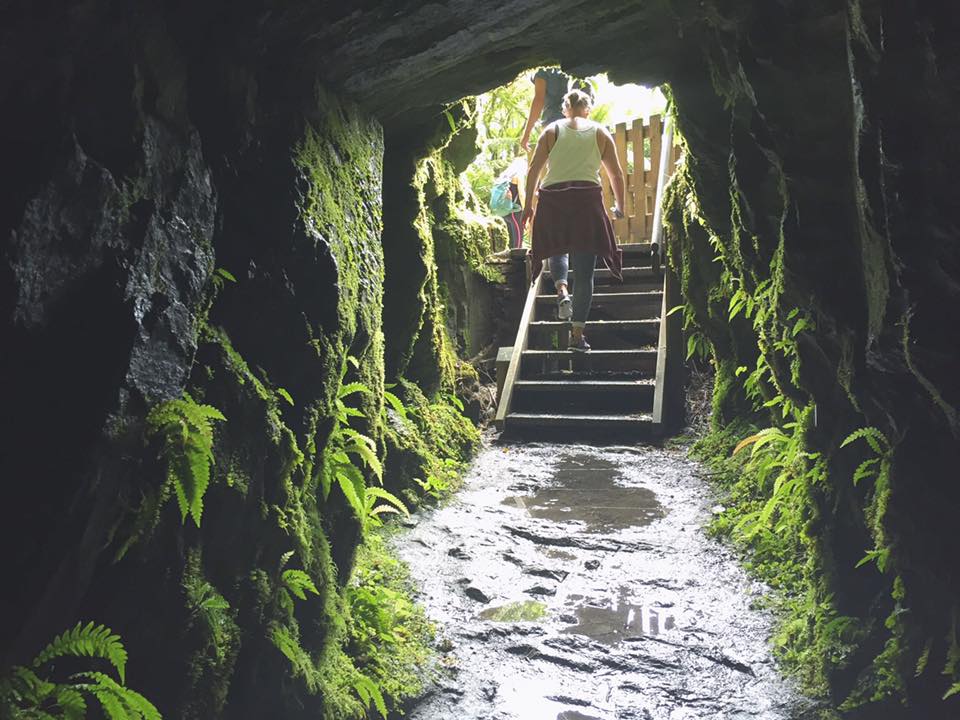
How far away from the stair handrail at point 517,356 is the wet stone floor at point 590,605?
1800 millimetres

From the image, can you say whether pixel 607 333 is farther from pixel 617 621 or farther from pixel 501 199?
pixel 617 621

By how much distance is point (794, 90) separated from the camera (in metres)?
3.41

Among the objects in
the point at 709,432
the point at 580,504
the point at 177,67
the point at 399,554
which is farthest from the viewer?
the point at 709,432

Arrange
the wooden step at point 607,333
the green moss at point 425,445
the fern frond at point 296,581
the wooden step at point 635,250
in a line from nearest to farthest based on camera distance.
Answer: the fern frond at point 296,581 → the green moss at point 425,445 → the wooden step at point 607,333 → the wooden step at point 635,250

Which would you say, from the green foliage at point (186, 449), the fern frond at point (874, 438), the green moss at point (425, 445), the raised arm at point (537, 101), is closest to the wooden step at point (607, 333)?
the green moss at point (425, 445)

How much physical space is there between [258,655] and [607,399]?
6655mm

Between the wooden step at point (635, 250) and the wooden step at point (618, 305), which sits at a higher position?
the wooden step at point (635, 250)

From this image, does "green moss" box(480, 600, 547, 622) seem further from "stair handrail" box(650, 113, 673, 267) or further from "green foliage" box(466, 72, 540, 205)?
"green foliage" box(466, 72, 540, 205)

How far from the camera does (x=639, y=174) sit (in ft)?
45.3

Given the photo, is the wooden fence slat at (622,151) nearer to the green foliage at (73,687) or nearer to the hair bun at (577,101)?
the hair bun at (577,101)

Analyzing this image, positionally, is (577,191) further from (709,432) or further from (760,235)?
(760,235)

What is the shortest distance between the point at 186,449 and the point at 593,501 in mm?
4695

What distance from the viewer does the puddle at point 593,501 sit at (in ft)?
20.7

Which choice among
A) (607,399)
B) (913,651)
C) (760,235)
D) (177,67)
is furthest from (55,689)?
(607,399)
